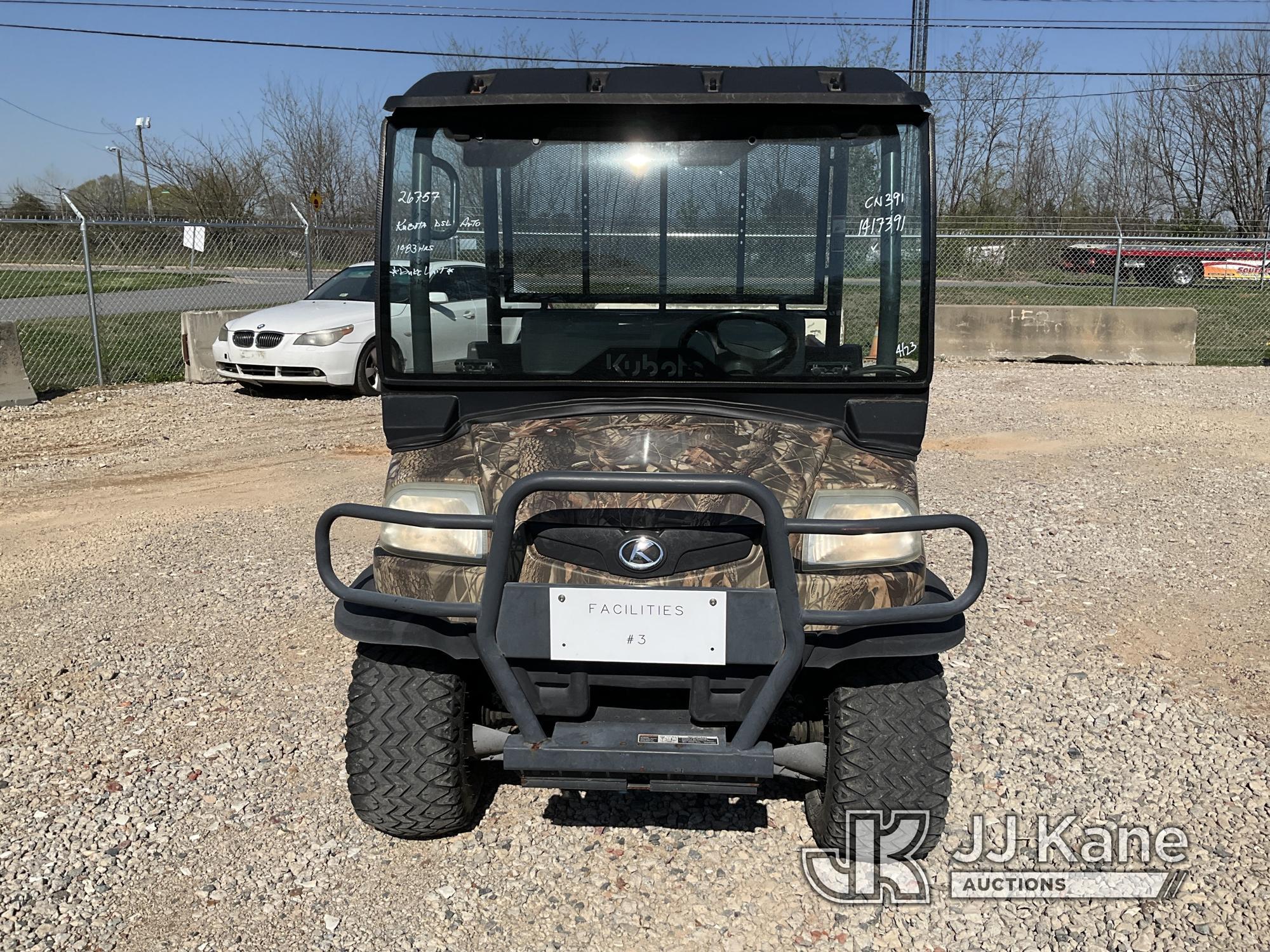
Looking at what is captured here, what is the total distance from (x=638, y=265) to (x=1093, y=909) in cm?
231

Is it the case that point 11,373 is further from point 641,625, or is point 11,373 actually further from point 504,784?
point 641,625

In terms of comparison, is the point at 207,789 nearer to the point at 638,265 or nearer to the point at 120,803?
the point at 120,803

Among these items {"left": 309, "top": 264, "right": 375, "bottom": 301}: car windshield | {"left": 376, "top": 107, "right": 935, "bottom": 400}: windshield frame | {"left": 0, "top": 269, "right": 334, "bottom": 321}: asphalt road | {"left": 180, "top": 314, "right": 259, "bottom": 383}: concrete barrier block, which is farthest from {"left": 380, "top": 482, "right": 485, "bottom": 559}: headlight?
{"left": 0, "top": 269, "right": 334, "bottom": 321}: asphalt road

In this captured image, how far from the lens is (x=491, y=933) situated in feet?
8.99

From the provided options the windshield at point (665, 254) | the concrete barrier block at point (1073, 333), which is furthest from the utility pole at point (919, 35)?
the windshield at point (665, 254)

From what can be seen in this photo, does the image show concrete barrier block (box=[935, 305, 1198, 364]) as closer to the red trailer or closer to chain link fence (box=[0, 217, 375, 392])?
the red trailer

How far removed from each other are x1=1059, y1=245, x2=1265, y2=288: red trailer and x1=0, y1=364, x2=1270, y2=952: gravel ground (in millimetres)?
11068

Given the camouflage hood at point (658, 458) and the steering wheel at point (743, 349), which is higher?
the steering wheel at point (743, 349)

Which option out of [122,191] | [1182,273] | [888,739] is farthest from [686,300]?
[122,191]

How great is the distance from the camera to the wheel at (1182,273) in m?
18.4

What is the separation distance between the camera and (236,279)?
15.3 meters

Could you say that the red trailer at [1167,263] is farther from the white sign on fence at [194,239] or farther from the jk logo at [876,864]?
the jk logo at [876,864]

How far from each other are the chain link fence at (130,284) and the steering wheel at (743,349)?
31.5 ft

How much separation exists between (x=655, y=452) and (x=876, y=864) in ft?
4.47
